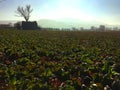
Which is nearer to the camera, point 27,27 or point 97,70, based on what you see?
point 97,70

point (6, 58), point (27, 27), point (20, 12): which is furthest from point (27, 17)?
point (6, 58)

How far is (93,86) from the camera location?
776 cm

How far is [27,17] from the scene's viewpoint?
126 meters

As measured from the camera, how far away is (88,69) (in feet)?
35.0

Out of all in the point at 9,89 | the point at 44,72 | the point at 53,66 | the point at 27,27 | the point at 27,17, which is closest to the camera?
the point at 9,89

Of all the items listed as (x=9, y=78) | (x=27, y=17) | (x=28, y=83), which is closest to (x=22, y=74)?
(x=9, y=78)

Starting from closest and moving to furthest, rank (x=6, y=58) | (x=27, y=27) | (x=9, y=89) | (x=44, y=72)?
(x=9, y=89) < (x=44, y=72) < (x=6, y=58) < (x=27, y=27)

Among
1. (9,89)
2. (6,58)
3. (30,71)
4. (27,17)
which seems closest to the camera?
(9,89)

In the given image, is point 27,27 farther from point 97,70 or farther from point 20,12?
point 97,70

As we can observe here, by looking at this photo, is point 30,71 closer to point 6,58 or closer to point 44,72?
point 44,72

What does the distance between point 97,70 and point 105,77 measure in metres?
1.77

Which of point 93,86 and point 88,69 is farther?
point 88,69

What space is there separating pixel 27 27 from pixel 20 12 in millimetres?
45726

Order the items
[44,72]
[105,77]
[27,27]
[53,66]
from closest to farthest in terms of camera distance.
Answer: [105,77] → [44,72] → [53,66] → [27,27]
